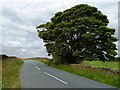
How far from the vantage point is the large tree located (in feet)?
127

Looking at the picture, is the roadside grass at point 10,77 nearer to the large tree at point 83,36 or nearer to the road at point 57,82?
the road at point 57,82

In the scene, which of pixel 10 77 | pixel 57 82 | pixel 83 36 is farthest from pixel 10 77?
pixel 83 36

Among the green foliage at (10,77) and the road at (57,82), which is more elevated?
the green foliage at (10,77)

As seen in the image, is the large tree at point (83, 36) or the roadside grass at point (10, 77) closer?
the roadside grass at point (10, 77)

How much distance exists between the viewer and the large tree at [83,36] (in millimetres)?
38656

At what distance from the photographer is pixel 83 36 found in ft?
123

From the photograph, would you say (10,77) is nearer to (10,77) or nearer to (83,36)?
(10,77)

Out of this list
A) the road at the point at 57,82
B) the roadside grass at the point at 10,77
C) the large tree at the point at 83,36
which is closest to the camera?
the road at the point at 57,82

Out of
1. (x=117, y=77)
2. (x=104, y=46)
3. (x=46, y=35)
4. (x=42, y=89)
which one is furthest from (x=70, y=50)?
(x=42, y=89)

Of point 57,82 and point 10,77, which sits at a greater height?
point 10,77

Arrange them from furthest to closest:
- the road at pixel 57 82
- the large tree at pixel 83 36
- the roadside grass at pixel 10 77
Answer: the large tree at pixel 83 36 → the roadside grass at pixel 10 77 → the road at pixel 57 82

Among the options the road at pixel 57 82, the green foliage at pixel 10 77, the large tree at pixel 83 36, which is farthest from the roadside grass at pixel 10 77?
the large tree at pixel 83 36

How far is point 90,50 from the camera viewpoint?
39250 mm

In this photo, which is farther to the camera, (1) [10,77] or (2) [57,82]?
(1) [10,77]
